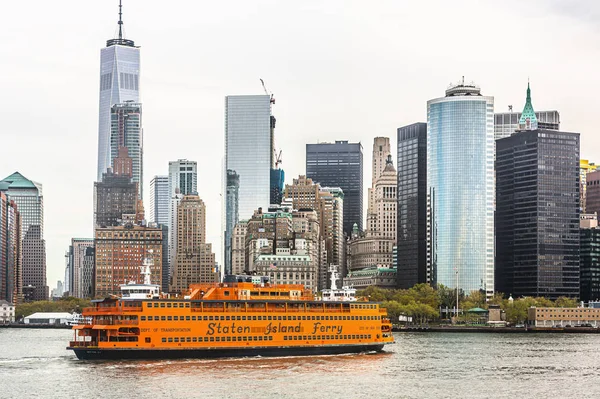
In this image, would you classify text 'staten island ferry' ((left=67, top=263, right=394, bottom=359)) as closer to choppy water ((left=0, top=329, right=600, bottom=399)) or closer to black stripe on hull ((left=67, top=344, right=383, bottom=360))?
black stripe on hull ((left=67, top=344, right=383, bottom=360))

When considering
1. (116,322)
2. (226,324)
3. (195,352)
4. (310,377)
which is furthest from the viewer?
(226,324)

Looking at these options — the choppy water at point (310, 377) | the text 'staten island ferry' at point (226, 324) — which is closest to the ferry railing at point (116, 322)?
the text 'staten island ferry' at point (226, 324)

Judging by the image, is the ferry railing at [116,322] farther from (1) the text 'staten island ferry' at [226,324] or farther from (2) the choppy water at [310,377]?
(2) the choppy water at [310,377]

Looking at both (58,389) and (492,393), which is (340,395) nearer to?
(492,393)

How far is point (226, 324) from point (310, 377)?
16.0m

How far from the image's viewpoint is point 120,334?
344 feet

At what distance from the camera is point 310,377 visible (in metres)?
95.4

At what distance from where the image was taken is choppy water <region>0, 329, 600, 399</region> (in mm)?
86812

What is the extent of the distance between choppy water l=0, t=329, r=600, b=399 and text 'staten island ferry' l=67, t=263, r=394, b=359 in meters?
1.85

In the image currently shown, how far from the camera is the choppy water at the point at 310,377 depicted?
86812 mm

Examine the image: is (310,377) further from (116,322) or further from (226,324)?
(116,322)

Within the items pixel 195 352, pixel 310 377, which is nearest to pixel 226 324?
pixel 195 352

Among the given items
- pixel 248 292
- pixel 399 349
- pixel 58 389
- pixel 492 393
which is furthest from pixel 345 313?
pixel 58 389

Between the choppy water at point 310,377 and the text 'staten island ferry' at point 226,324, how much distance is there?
6.06 feet
